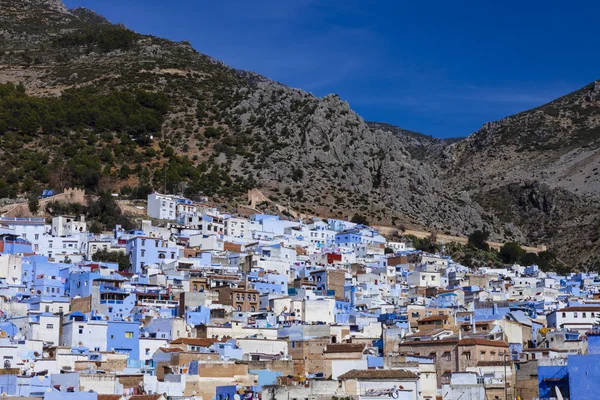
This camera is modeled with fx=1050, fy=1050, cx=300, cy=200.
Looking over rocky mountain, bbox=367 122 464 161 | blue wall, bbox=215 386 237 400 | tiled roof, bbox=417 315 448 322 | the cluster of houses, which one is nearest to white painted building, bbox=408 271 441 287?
the cluster of houses

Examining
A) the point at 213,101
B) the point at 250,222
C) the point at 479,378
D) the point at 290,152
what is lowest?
the point at 479,378

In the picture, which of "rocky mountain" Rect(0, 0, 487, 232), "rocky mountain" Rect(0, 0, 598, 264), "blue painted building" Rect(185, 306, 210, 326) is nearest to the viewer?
"blue painted building" Rect(185, 306, 210, 326)

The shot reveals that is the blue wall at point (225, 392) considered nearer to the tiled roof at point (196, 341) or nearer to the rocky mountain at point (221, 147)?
the tiled roof at point (196, 341)

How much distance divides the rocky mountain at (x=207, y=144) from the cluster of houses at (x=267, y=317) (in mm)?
10969

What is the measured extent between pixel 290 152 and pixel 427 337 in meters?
49.6

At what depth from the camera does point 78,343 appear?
41.3 metres

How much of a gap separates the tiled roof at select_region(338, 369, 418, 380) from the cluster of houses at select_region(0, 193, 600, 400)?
0.48 feet

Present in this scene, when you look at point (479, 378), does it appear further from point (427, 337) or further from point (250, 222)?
point (250, 222)

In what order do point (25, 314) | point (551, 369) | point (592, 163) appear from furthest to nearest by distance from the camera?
point (592, 163), point (25, 314), point (551, 369)

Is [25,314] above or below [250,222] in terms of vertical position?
below

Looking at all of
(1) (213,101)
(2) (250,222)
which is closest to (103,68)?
(1) (213,101)

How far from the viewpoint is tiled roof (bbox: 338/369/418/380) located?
1356 inches

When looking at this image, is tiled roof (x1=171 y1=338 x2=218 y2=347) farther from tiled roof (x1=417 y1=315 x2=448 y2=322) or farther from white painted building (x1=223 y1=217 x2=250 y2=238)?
white painted building (x1=223 y1=217 x2=250 y2=238)

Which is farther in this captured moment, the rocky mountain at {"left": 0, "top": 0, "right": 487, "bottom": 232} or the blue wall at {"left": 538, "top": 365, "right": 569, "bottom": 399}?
the rocky mountain at {"left": 0, "top": 0, "right": 487, "bottom": 232}
